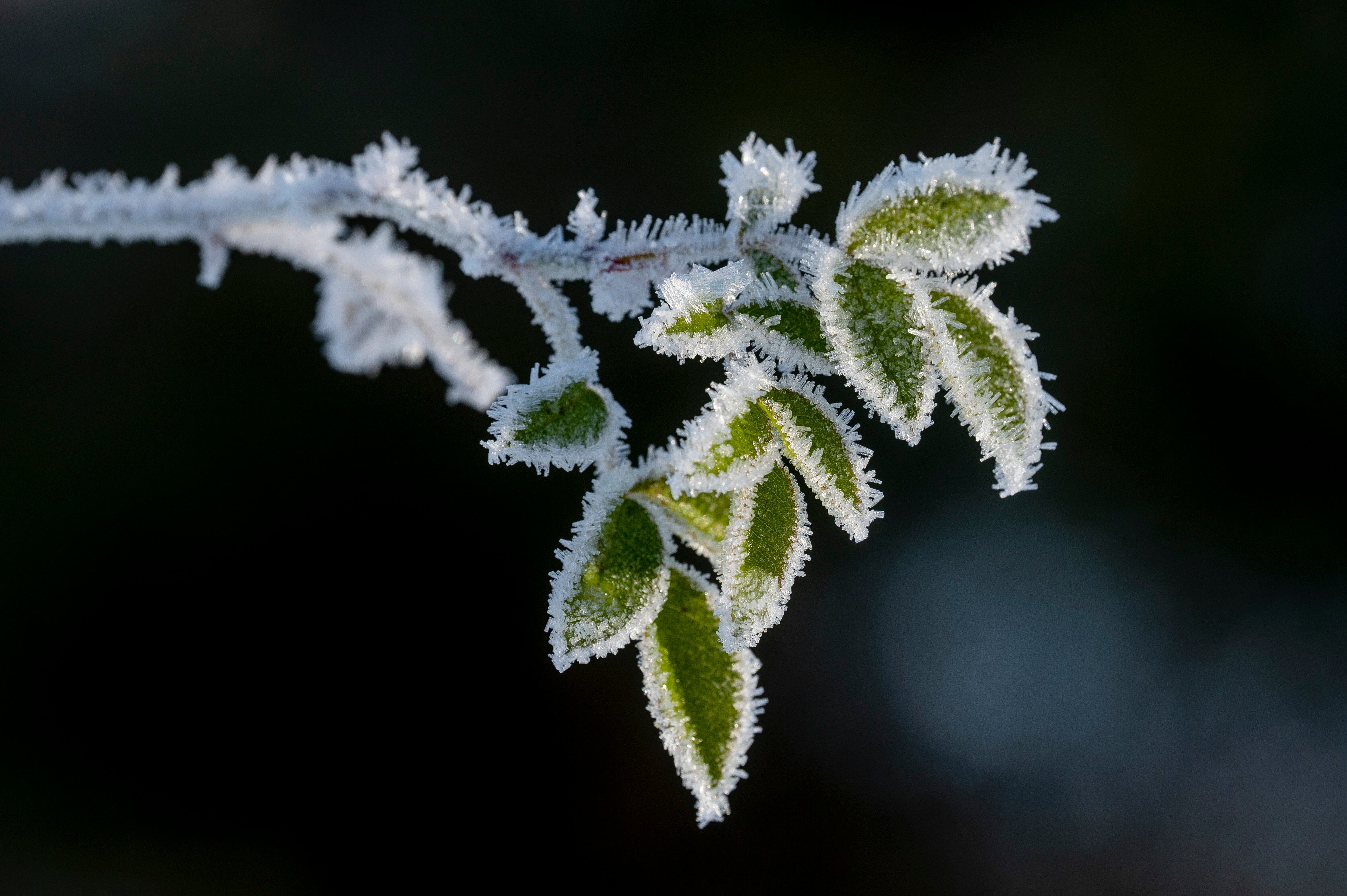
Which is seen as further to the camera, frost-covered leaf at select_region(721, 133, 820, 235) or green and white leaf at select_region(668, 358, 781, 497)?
frost-covered leaf at select_region(721, 133, 820, 235)

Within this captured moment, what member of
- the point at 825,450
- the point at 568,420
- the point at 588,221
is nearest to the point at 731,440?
the point at 825,450

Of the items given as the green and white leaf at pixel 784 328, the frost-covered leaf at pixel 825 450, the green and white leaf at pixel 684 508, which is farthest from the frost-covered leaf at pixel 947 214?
the green and white leaf at pixel 684 508

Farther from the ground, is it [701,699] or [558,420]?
[558,420]

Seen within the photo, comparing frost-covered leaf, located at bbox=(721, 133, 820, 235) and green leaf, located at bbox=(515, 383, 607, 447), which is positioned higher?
frost-covered leaf, located at bbox=(721, 133, 820, 235)

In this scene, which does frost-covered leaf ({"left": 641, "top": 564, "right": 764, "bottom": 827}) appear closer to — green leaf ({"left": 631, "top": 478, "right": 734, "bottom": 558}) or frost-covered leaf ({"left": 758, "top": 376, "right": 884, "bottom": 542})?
green leaf ({"left": 631, "top": 478, "right": 734, "bottom": 558})

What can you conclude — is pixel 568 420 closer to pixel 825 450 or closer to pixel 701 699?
pixel 825 450

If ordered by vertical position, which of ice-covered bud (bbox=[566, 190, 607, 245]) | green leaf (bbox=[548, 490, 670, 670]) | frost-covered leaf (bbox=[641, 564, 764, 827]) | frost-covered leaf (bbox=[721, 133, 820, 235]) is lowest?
frost-covered leaf (bbox=[641, 564, 764, 827])

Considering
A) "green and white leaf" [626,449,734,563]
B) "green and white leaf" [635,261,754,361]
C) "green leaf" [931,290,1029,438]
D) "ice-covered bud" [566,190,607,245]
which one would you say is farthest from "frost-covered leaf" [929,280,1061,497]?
"ice-covered bud" [566,190,607,245]
